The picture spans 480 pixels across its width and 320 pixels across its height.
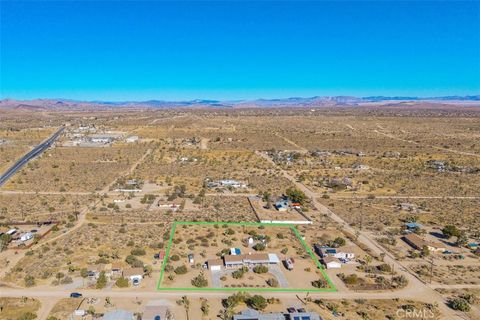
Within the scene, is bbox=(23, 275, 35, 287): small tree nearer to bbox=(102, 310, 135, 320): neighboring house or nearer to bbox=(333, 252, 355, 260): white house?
bbox=(102, 310, 135, 320): neighboring house

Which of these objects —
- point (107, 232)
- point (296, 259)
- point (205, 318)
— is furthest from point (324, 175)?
point (205, 318)

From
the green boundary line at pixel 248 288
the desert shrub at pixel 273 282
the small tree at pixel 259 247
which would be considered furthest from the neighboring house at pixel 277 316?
the small tree at pixel 259 247

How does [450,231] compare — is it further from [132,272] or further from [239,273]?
[132,272]

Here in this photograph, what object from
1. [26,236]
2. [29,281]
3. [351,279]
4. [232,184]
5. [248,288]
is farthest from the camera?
[232,184]

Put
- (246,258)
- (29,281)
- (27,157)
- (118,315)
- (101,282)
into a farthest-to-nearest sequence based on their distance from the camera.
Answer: (27,157) → (246,258) → (29,281) → (101,282) → (118,315)

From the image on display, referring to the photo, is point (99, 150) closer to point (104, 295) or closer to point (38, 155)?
point (38, 155)

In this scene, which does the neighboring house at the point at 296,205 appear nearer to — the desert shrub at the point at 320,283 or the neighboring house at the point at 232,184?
the neighboring house at the point at 232,184

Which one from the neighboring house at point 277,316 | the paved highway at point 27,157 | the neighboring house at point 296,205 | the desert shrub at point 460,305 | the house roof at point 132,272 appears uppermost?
the paved highway at point 27,157

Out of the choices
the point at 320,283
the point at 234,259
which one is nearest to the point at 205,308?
the point at 234,259
